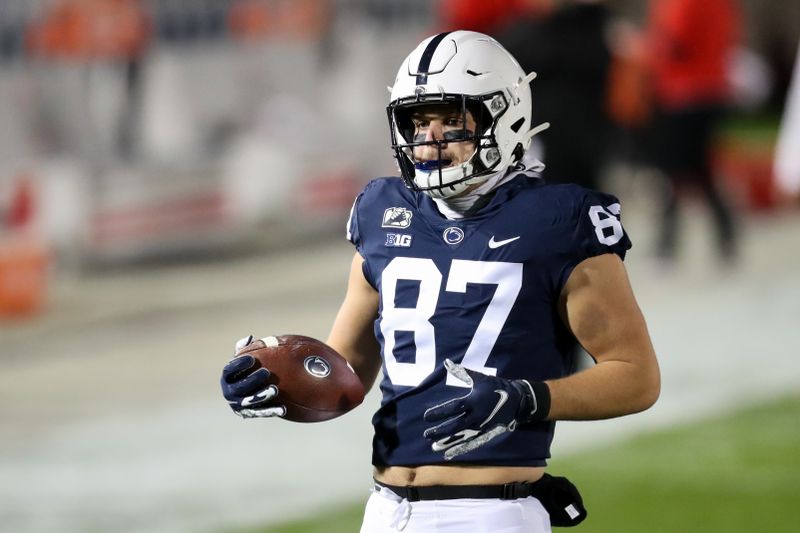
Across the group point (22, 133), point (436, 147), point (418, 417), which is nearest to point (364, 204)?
point (436, 147)

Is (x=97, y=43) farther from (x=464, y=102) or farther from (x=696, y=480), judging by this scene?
(x=464, y=102)

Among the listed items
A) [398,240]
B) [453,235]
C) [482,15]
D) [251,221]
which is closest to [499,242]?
[453,235]

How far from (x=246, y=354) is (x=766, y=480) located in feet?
12.8

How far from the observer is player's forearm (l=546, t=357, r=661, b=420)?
3.47 m

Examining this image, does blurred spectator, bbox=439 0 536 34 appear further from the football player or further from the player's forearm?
the player's forearm

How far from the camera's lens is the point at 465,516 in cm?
353

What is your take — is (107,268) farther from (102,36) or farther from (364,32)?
(364,32)

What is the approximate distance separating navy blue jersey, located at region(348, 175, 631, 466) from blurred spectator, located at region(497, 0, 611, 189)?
5.01 metres

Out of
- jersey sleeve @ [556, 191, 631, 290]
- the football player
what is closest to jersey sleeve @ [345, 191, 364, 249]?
the football player

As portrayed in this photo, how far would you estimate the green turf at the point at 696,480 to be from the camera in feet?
20.9

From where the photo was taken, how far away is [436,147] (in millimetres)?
3629

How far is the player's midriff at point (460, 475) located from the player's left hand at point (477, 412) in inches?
6.8

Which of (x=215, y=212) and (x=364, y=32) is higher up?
(x=364, y=32)

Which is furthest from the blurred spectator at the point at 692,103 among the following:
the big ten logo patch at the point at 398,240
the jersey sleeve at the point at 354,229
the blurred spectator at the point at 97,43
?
the big ten logo patch at the point at 398,240
